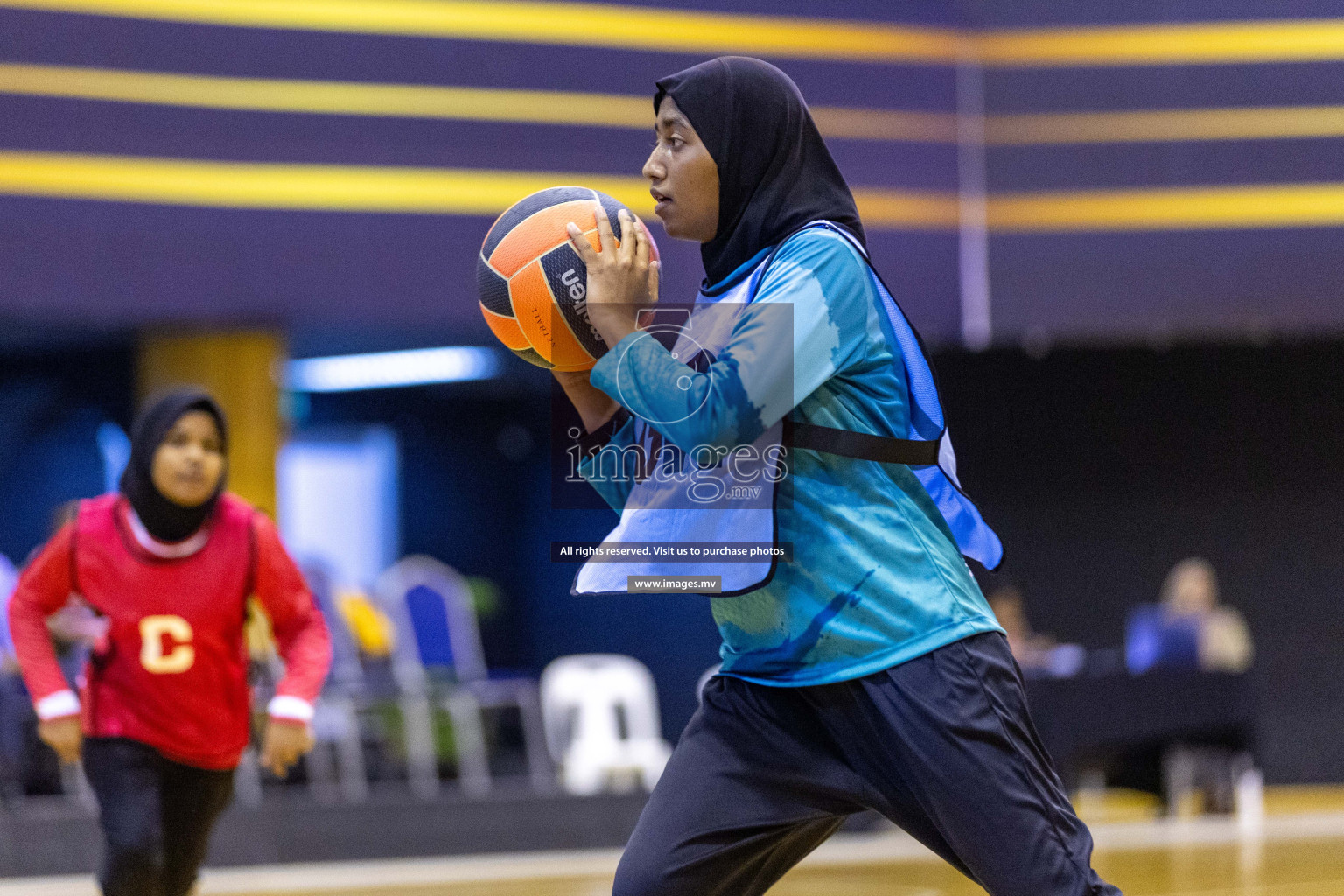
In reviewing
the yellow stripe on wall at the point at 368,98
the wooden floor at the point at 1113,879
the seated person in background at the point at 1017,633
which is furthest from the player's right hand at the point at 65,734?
the seated person in background at the point at 1017,633

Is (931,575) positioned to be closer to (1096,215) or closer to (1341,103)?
(1096,215)

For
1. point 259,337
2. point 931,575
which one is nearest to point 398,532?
point 259,337

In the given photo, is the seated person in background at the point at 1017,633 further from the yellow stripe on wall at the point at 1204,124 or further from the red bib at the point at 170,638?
the red bib at the point at 170,638

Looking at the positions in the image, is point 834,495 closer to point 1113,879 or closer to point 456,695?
point 1113,879

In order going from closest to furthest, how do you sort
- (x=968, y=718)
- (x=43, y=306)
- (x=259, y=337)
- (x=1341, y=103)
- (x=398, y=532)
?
(x=968, y=718), (x=43, y=306), (x=259, y=337), (x=1341, y=103), (x=398, y=532)

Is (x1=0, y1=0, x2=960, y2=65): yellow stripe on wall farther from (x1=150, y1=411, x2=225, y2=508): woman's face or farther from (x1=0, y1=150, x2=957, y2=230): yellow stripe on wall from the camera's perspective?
Answer: (x1=150, y1=411, x2=225, y2=508): woman's face

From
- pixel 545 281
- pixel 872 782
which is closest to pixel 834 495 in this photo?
pixel 872 782

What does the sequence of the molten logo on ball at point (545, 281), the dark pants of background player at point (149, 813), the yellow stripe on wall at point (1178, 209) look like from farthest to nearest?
the yellow stripe on wall at point (1178, 209) < the dark pants of background player at point (149, 813) < the molten logo on ball at point (545, 281)


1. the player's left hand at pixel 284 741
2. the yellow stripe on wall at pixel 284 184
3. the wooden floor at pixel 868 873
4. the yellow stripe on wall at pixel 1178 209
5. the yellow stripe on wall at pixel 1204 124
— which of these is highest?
the yellow stripe on wall at pixel 1204 124

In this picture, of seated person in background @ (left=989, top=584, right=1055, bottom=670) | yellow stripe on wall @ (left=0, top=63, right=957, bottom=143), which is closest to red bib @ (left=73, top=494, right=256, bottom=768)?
yellow stripe on wall @ (left=0, top=63, right=957, bottom=143)

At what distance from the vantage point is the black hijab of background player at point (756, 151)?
2.12m

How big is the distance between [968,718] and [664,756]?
275 inches

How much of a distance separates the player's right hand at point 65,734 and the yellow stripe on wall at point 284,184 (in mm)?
5410

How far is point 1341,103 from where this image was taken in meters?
9.63
